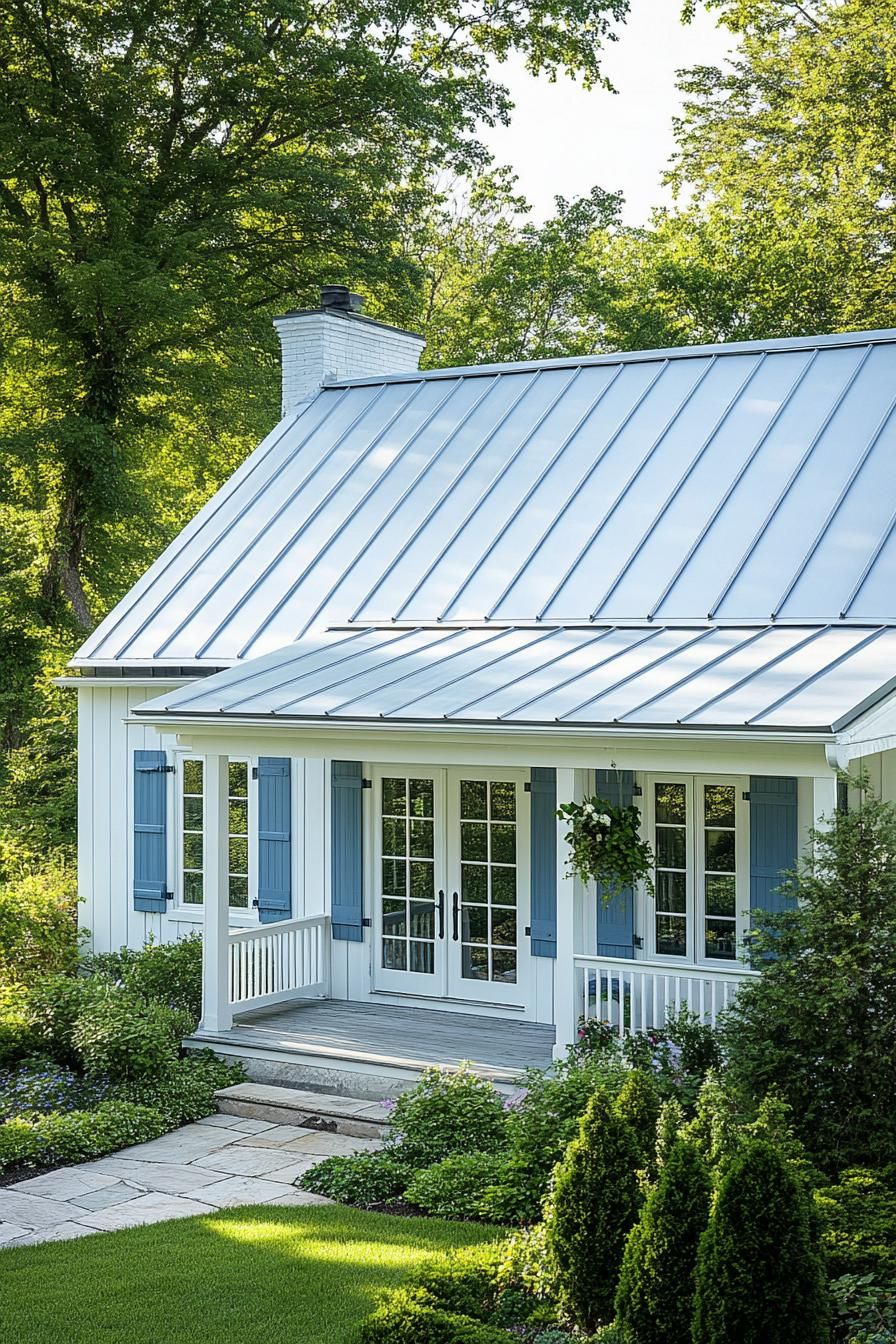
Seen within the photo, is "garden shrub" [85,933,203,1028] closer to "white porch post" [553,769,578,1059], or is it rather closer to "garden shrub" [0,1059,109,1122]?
"garden shrub" [0,1059,109,1122]

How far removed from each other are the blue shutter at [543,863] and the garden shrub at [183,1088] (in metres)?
2.73

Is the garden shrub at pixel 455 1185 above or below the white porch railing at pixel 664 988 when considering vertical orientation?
below

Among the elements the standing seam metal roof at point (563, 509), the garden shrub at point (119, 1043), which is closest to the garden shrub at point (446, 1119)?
the garden shrub at point (119, 1043)

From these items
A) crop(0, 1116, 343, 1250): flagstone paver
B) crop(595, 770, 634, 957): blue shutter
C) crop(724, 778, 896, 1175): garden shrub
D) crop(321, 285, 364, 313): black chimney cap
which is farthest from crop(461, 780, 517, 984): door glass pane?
crop(321, 285, 364, 313): black chimney cap

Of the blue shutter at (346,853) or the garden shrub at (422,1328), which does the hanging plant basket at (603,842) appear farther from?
the garden shrub at (422,1328)

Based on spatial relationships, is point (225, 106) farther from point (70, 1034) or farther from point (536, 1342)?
point (536, 1342)

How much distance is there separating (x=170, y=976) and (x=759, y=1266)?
7.75m

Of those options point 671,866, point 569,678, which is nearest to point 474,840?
point 671,866

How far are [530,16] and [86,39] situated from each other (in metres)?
8.01

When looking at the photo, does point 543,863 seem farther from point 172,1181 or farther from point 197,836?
point 172,1181

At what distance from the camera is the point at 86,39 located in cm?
2064

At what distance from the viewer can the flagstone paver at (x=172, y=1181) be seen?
8219 millimetres

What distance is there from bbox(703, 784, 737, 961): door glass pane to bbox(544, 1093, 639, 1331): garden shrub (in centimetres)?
485

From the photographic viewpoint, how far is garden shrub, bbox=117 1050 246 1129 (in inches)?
406
